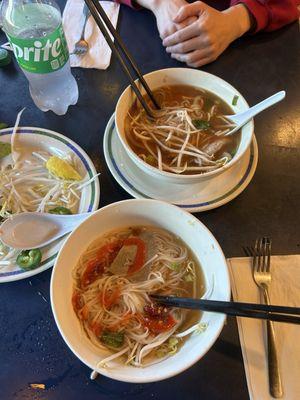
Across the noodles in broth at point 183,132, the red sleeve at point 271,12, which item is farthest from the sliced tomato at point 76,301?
the red sleeve at point 271,12

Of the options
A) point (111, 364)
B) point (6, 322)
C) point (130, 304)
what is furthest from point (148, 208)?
point (6, 322)

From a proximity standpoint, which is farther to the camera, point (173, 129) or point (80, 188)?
point (173, 129)

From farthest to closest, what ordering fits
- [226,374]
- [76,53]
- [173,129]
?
[76,53] → [173,129] → [226,374]

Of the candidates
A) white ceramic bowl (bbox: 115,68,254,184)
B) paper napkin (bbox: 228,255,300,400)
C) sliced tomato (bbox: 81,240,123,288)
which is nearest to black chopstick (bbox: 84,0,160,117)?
white ceramic bowl (bbox: 115,68,254,184)

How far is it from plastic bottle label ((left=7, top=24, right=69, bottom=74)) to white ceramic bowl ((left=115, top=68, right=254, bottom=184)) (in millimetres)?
264

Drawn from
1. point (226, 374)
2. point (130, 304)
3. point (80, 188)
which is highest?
point (80, 188)

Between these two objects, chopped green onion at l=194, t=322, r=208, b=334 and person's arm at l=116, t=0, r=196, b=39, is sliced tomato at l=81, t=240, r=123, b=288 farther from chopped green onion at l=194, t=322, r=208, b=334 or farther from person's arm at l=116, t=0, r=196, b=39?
person's arm at l=116, t=0, r=196, b=39

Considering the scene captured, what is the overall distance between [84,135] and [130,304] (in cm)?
69

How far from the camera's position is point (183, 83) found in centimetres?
136

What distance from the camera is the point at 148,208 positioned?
977 millimetres

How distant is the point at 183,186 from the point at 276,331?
0.51 meters

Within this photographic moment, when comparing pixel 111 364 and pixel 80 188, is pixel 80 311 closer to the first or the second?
pixel 111 364

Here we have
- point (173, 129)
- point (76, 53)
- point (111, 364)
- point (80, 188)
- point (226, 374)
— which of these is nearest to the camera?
point (111, 364)

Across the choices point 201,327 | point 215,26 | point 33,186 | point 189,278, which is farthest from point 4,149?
point 215,26
